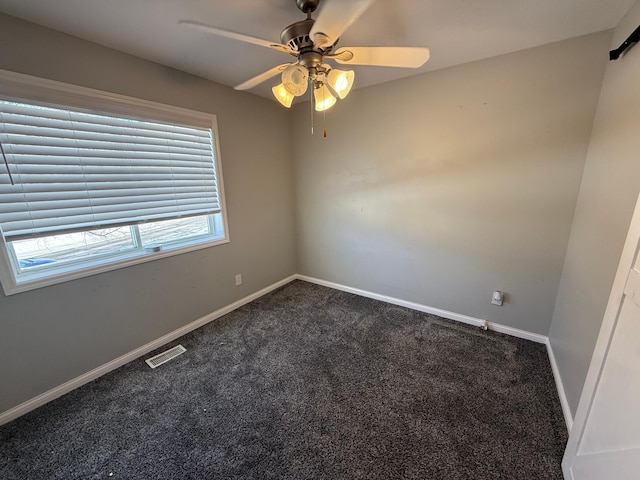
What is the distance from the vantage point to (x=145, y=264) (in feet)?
6.91

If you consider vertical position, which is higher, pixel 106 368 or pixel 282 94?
pixel 282 94

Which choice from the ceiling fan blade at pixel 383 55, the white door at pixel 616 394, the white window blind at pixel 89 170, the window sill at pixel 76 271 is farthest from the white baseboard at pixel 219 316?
the ceiling fan blade at pixel 383 55

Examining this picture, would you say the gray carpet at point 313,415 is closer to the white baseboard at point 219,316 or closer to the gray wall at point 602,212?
the white baseboard at point 219,316

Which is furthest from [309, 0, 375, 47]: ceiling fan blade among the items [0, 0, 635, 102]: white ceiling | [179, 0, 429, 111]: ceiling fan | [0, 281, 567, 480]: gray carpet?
[0, 281, 567, 480]: gray carpet

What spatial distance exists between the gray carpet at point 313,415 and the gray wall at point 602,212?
1.28 feet

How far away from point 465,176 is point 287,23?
5.86ft

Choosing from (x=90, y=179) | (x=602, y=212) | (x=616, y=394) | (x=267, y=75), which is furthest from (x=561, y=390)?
(x=90, y=179)

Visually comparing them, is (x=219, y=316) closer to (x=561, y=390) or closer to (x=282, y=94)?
(x=282, y=94)

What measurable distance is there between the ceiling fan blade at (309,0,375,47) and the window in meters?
1.61

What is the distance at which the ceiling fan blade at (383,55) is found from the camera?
48.0 inches

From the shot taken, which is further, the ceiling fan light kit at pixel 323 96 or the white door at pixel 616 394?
the ceiling fan light kit at pixel 323 96

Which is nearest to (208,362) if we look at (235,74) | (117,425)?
(117,425)

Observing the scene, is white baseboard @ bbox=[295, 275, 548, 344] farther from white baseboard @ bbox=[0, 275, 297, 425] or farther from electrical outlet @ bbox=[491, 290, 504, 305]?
white baseboard @ bbox=[0, 275, 297, 425]

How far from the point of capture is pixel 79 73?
5.41ft
